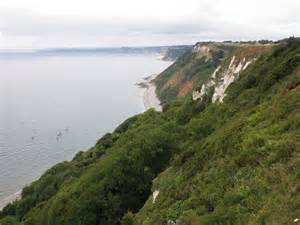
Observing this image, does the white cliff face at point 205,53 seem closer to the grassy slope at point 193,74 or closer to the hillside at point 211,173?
the grassy slope at point 193,74

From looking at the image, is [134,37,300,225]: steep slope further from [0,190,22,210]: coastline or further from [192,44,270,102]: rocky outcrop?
[0,190,22,210]: coastline

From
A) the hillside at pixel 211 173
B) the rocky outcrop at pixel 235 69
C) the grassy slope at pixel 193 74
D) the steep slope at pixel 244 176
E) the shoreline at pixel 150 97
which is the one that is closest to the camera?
the steep slope at pixel 244 176

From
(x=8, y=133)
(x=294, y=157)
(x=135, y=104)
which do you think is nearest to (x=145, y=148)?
(x=294, y=157)

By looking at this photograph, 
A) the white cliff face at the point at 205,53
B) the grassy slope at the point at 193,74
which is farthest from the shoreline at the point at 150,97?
the white cliff face at the point at 205,53

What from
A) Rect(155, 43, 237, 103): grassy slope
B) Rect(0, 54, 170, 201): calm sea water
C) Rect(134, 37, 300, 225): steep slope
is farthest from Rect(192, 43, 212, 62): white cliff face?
Rect(134, 37, 300, 225): steep slope

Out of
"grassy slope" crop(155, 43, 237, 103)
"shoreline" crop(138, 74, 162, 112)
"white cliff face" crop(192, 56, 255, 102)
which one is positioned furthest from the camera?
"shoreline" crop(138, 74, 162, 112)

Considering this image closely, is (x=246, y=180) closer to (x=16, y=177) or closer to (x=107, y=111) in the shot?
(x=16, y=177)

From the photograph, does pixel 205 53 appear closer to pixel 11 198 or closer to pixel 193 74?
pixel 193 74

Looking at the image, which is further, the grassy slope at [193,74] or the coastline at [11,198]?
the grassy slope at [193,74]
